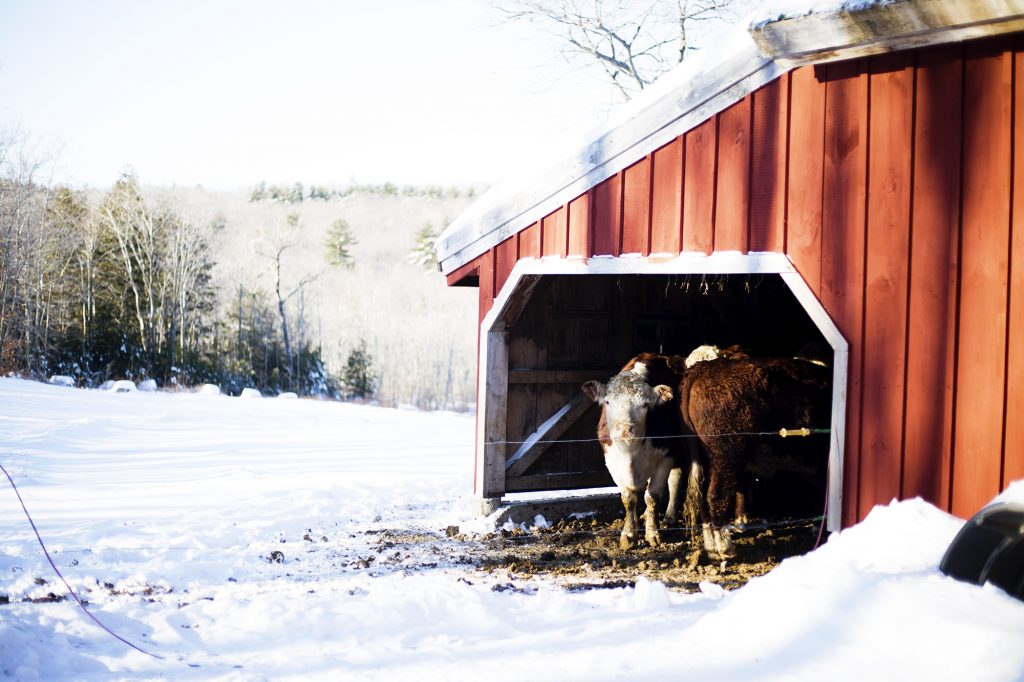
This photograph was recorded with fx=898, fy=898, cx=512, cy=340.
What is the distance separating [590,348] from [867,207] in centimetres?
497

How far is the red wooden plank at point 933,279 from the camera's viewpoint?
566 centimetres

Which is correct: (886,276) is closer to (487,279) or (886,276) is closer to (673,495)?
(673,495)

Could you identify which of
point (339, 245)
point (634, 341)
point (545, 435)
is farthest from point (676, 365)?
point (339, 245)

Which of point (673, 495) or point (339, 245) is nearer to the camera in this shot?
point (673, 495)

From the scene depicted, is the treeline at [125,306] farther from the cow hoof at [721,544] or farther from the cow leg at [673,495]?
the cow hoof at [721,544]

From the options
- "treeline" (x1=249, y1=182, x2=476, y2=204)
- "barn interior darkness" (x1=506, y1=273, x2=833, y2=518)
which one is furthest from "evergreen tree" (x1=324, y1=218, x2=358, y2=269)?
"barn interior darkness" (x1=506, y1=273, x2=833, y2=518)

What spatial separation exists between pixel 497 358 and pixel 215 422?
1172 cm

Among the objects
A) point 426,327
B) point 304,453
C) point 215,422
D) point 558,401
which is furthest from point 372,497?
point 426,327

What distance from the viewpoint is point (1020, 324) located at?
539 cm

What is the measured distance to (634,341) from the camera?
434 inches

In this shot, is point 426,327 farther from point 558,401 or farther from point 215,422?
point 558,401

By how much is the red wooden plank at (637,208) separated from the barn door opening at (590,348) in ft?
0.83

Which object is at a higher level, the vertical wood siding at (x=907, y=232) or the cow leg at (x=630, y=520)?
the vertical wood siding at (x=907, y=232)

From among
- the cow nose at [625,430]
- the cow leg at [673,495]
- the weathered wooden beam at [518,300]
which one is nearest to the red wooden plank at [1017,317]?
the cow nose at [625,430]
